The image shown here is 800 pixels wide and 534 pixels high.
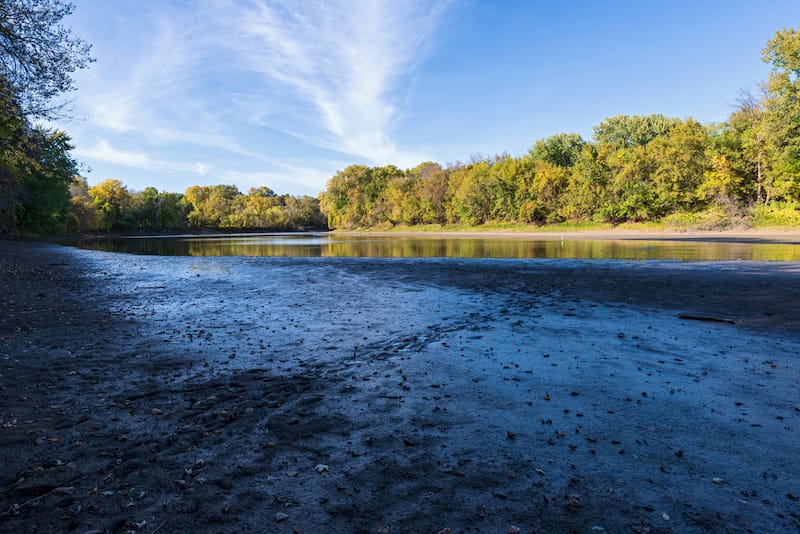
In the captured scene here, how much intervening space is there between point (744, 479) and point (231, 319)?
1104 centimetres

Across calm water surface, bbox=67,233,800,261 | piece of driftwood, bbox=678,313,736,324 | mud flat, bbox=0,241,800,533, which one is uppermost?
calm water surface, bbox=67,233,800,261

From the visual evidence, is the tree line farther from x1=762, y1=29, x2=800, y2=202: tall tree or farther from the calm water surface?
the calm water surface

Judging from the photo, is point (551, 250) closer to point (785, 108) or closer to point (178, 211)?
point (785, 108)

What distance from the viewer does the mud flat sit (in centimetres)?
359

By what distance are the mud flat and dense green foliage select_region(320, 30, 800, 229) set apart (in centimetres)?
5254

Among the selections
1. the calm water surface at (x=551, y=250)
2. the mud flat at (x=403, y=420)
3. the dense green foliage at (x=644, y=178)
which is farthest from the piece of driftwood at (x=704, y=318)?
the dense green foliage at (x=644, y=178)

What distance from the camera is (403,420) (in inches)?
212

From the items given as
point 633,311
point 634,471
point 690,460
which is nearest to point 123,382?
point 634,471

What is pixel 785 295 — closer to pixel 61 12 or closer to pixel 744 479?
pixel 744 479

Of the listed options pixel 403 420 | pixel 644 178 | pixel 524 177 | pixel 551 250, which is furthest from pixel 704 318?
pixel 524 177

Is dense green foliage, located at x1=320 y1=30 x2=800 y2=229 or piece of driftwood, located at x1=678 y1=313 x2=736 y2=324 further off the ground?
dense green foliage, located at x1=320 y1=30 x2=800 y2=229

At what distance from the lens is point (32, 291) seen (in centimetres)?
1550

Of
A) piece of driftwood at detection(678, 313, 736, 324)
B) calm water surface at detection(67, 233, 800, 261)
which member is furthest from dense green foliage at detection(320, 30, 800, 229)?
piece of driftwood at detection(678, 313, 736, 324)

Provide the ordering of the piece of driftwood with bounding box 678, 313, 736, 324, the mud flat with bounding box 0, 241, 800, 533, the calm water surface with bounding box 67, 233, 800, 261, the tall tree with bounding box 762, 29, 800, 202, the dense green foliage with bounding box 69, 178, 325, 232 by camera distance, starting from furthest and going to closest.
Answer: the dense green foliage with bounding box 69, 178, 325, 232 → the tall tree with bounding box 762, 29, 800, 202 → the calm water surface with bounding box 67, 233, 800, 261 → the piece of driftwood with bounding box 678, 313, 736, 324 → the mud flat with bounding box 0, 241, 800, 533
